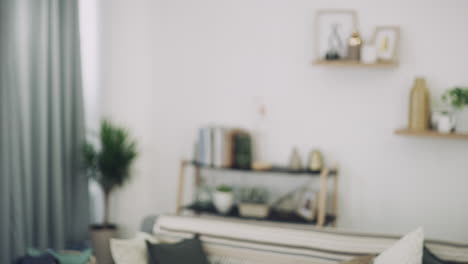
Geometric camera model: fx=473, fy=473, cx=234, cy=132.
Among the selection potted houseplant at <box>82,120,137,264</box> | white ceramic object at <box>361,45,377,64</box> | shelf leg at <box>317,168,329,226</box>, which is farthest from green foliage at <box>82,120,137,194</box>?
white ceramic object at <box>361,45,377,64</box>

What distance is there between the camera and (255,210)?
10.8 feet

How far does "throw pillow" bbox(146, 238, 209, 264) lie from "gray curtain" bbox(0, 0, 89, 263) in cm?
106

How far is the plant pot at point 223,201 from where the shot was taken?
333 cm

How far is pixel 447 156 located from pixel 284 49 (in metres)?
1.34

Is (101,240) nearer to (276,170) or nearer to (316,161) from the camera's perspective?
(276,170)

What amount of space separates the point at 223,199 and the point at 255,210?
237mm

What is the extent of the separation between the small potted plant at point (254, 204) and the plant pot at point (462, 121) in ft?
4.41

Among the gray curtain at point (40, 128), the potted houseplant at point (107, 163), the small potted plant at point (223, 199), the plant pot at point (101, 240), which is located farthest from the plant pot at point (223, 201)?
the gray curtain at point (40, 128)

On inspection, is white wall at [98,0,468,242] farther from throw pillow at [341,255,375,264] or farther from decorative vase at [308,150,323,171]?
throw pillow at [341,255,375,264]

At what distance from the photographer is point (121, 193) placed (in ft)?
12.5

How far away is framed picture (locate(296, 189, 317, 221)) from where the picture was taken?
320 centimetres

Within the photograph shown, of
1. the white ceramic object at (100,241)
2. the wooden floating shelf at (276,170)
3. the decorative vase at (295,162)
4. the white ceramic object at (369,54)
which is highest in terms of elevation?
the white ceramic object at (369,54)

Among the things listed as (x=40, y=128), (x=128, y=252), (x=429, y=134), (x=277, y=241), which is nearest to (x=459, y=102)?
(x=429, y=134)

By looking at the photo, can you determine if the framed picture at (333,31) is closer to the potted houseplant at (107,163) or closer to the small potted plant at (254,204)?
the small potted plant at (254,204)
